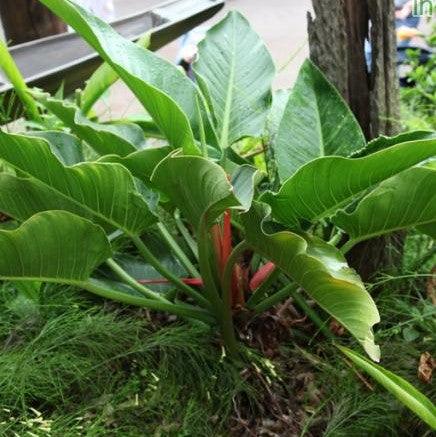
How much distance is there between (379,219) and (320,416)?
44cm

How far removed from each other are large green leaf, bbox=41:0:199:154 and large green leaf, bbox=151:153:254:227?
135 mm

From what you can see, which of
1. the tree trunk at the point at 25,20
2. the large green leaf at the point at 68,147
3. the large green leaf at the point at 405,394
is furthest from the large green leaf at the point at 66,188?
the tree trunk at the point at 25,20

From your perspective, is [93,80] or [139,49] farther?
[93,80]

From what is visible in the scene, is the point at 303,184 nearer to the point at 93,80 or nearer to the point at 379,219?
the point at 379,219

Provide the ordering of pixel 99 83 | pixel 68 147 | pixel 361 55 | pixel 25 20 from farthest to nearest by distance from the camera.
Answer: pixel 25 20 → pixel 99 83 → pixel 361 55 → pixel 68 147

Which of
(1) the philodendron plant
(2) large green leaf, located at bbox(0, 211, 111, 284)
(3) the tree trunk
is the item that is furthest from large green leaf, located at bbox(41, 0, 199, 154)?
(3) the tree trunk

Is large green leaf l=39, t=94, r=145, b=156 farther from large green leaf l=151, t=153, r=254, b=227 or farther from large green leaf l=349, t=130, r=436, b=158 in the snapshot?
large green leaf l=349, t=130, r=436, b=158

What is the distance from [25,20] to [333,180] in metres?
2.42

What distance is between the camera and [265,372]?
5.22 feet

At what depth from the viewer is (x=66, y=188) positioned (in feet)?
4.44

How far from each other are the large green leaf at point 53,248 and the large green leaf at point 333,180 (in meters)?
0.33

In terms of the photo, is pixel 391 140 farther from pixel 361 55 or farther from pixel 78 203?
pixel 78 203

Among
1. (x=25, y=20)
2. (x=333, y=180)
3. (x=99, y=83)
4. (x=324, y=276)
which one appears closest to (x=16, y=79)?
(x=99, y=83)

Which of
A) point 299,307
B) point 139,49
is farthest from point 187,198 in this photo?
point 299,307
